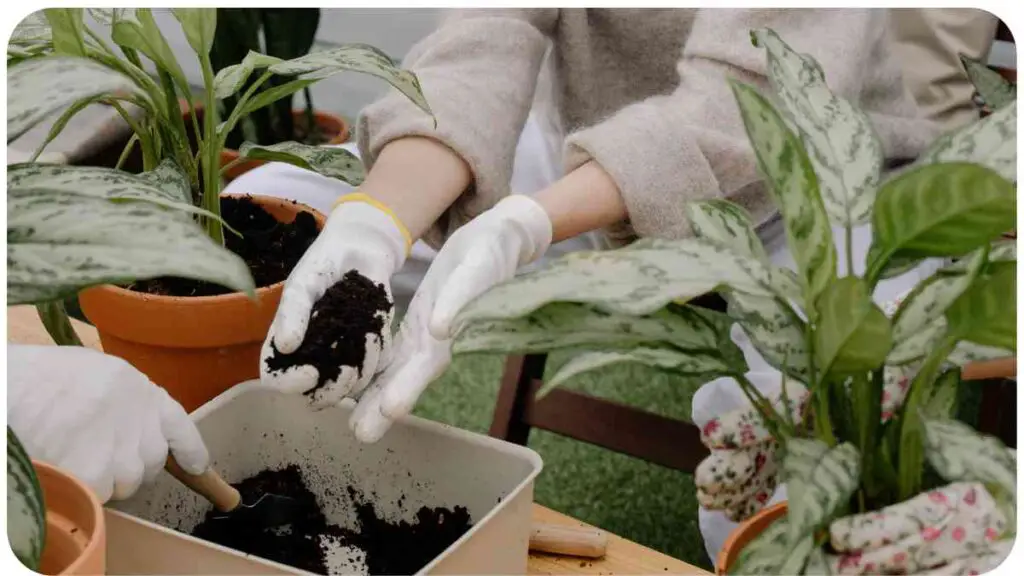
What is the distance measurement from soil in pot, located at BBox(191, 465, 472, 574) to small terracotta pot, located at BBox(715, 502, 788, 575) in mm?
212

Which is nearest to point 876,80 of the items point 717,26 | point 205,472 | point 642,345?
point 717,26

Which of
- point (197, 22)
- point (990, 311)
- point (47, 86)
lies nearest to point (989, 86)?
point (990, 311)

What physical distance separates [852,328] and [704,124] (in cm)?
57

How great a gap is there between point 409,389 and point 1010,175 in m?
0.42

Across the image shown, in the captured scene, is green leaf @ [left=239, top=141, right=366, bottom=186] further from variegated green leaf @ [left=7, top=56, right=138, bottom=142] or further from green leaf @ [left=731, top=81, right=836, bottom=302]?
green leaf @ [left=731, top=81, right=836, bottom=302]

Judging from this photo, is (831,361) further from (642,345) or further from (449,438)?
(449,438)

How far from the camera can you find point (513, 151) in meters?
1.15

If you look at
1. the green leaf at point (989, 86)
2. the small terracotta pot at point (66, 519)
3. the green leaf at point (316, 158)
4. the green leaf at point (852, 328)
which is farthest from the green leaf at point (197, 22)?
the green leaf at point (989, 86)

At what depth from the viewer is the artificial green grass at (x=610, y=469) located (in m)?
1.55

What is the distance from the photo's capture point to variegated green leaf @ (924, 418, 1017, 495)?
0.56 m

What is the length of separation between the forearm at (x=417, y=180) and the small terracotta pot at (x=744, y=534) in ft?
1.61

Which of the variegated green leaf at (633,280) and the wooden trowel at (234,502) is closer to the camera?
the variegated green leaf at (633,280)

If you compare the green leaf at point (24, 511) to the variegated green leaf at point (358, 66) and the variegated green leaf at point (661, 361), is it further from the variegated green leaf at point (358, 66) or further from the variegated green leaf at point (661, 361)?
the variegated green leaf at point (358, 66)

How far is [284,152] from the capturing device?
0.90 m
